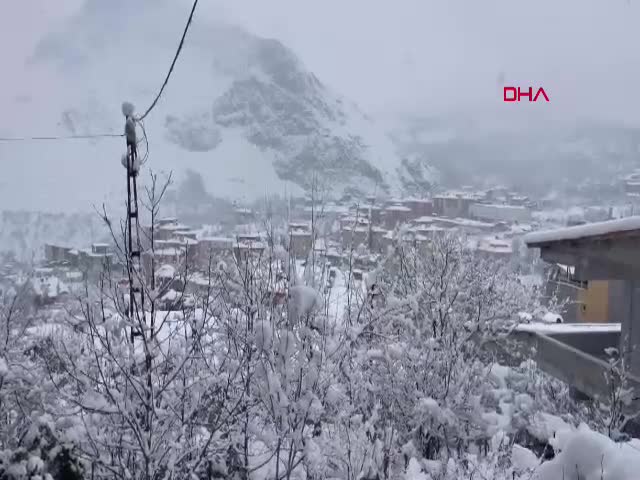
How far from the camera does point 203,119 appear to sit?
457ft

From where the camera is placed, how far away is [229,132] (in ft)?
470

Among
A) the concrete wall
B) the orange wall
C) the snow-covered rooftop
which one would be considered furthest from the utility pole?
the orange wall

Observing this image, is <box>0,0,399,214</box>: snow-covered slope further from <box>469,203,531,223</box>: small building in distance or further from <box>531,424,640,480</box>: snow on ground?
<box>531,424,640,480</box>: snow on ground

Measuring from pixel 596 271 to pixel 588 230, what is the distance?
426 mm

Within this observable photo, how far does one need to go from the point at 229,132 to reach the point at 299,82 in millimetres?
30001

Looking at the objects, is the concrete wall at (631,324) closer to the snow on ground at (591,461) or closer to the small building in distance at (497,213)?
the snow on ground at (591,461)

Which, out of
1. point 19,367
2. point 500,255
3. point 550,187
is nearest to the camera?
point 19,367

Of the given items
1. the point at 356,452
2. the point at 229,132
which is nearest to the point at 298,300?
the point at 356,452

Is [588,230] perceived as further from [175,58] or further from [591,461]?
[175,58]

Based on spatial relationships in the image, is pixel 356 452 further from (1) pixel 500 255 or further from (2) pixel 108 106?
(2) pixel 108 106

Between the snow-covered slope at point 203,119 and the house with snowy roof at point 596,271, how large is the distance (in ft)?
217

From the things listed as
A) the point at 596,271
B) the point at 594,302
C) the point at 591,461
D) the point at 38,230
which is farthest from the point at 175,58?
the point at 38,230

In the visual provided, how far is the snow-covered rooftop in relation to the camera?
16.9 ft

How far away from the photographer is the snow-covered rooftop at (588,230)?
16.9 ft
